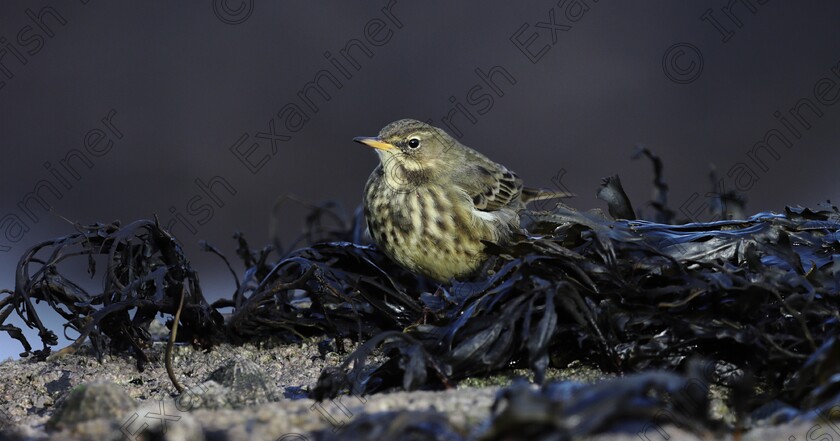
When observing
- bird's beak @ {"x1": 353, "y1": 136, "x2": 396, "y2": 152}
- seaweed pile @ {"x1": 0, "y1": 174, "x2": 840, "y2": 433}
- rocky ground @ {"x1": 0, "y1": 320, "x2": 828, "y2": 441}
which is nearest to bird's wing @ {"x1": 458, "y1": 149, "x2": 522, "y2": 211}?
bird's beak @ {"x1": 353, "y1": 136, "x2": 396, "y2": 152}

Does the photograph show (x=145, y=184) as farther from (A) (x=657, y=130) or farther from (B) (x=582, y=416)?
(B) (x=582, y=416)

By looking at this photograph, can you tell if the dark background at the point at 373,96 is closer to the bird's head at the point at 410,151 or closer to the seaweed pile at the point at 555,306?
the bird's head at the point at 410,151

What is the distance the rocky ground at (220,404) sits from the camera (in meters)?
2.21

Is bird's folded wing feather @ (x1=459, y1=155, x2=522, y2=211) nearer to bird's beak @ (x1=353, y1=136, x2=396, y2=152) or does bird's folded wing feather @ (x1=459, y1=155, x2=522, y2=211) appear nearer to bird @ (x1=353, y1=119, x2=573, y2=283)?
bird @ (x1=353, y1=119, x2=573, y2=283)

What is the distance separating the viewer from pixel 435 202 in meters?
4.53

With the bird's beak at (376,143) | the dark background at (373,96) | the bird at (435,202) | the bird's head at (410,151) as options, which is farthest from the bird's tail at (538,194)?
the dark background at (373,96)

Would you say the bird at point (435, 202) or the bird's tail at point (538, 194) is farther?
the bird's tail at point (538, 194)

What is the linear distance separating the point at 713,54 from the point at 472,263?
6.01 m

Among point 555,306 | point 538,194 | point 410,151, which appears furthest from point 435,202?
point 555,306

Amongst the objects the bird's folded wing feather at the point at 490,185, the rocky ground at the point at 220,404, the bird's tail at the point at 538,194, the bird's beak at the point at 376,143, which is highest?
the bird's tail at the point at 538,194

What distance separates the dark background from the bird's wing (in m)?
2.62

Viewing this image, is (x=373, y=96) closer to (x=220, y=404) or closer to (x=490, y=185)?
(x=490, y=185)

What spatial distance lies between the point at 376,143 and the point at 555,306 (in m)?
1.90

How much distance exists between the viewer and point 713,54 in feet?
30.3
